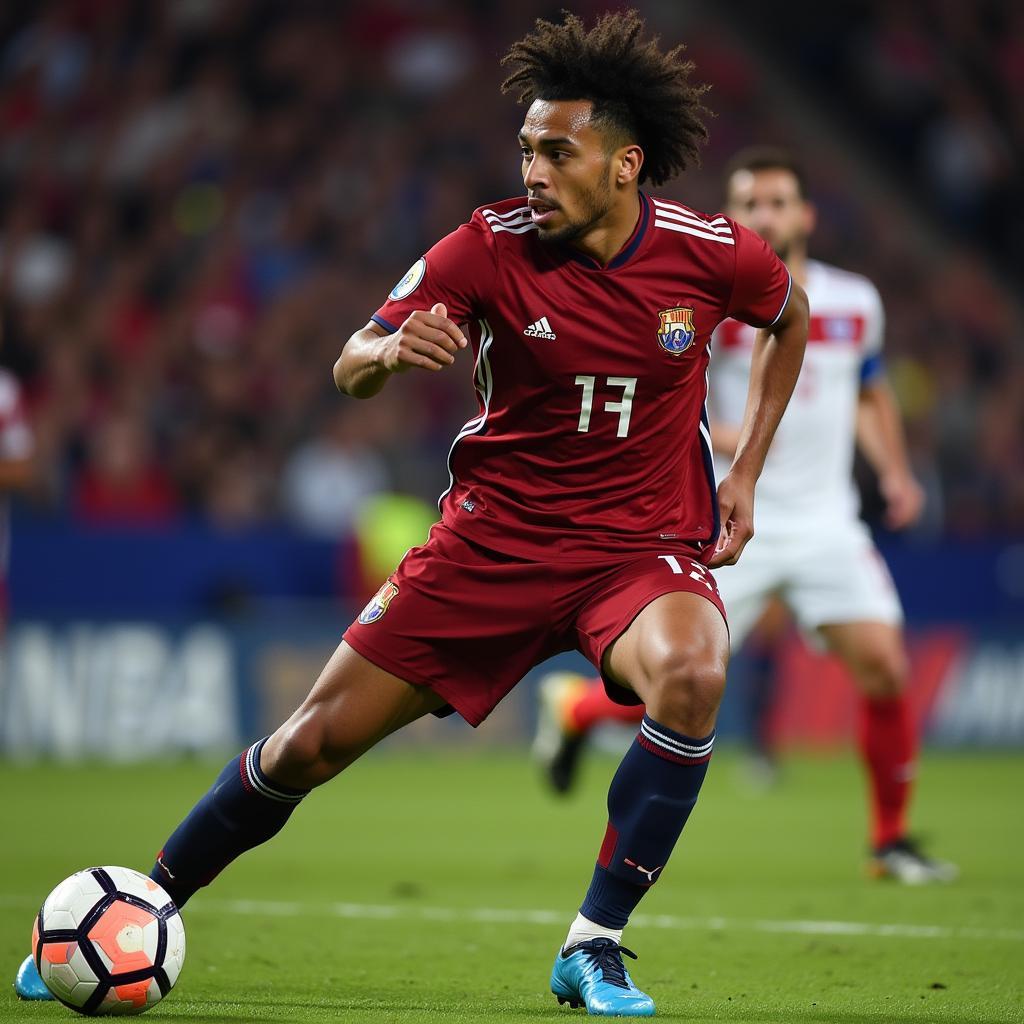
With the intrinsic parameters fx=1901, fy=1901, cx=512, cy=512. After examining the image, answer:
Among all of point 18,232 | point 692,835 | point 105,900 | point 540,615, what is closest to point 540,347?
point 540,615

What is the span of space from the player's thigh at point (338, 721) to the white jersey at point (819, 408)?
3.10 meters

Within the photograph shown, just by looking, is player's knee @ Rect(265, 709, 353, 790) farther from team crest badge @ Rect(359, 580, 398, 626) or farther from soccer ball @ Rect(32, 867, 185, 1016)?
soccer ball @ Rect(32, 867, 185, 1016)

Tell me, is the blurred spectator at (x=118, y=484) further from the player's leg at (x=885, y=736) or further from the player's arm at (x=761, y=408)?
the player's arm at (x=761, y=408)

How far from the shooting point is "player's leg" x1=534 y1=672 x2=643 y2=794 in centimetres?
820

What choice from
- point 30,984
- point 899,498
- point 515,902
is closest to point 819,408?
point 899,498

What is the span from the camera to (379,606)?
4.85 metres

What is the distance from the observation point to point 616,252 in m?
4.89

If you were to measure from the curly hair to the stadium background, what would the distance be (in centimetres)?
811

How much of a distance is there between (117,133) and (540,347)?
12.5 meters

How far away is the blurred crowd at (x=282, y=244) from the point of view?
1438 cm

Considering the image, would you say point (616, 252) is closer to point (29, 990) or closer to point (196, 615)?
point (29, 990)

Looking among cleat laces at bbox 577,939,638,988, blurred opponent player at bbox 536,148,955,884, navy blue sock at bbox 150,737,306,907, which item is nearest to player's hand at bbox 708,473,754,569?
cleat laces at bbox 577,939,638,988

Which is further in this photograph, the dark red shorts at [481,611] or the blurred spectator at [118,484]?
the blurred spectator at [118,484]

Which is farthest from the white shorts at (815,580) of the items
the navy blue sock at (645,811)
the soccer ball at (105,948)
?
the soccer ball at (105,948)
